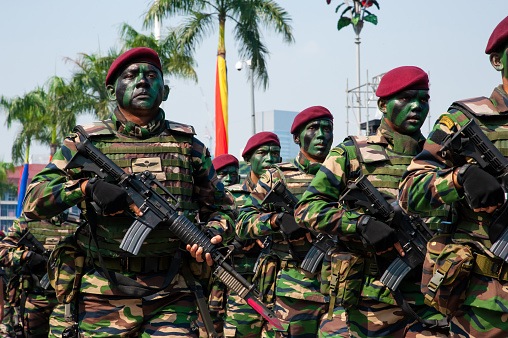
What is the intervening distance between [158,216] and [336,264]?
1404 mm

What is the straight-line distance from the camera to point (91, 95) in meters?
27.9

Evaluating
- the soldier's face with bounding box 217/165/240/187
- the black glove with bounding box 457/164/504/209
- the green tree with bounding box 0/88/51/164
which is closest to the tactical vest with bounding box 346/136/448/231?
the black glove with bounding box 457/164/504/209

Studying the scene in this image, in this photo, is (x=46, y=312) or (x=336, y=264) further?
(x=46, y=312)

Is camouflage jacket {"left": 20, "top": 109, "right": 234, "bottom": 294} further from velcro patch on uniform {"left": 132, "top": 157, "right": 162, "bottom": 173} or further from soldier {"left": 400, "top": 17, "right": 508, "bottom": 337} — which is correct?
soldier {"left": 400, "top": 17, "right": 508, "bottom": 337}

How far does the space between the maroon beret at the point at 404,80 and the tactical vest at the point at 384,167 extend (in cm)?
45

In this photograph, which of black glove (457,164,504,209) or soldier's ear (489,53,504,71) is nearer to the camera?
black glove (457,164,504,209)

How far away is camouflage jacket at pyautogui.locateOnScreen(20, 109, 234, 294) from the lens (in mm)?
5188

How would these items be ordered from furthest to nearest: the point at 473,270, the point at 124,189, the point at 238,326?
the point at 238,326
the point at 124,189
the point at 473,270

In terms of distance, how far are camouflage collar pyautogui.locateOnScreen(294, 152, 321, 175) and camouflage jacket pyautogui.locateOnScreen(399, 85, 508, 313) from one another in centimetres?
313

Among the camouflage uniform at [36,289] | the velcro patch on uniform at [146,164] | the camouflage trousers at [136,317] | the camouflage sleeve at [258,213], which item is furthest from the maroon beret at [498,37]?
the camouflage uniform at [36,289]

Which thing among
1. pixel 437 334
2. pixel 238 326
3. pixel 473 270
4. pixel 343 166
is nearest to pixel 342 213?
pixel 343 166

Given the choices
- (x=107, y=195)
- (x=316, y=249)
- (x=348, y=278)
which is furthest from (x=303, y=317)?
(x=107, y=195)

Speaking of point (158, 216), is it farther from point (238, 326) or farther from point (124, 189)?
point (238, 326)

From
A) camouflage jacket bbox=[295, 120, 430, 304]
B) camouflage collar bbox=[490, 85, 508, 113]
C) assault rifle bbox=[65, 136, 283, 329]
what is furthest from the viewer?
camouflage jacket bbox=[295, 120, 430, 304]
